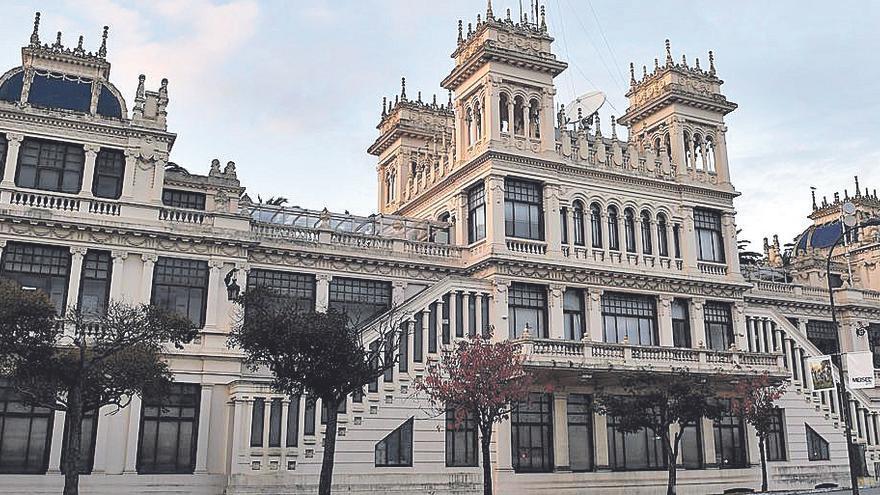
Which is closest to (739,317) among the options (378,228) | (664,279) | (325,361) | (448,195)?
(664,279)

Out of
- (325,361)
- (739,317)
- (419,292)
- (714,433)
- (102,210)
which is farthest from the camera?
(739,317)

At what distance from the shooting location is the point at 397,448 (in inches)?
1373

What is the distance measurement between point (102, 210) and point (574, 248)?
2193cm

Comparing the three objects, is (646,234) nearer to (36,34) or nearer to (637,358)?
(637,358)

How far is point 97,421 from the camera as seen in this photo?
3158 centimetres

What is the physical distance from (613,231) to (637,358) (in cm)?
755

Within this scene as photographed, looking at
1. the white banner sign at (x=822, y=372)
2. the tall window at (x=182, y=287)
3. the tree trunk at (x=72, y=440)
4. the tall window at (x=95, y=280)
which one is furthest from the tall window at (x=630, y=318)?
the tree trunk at (x=72, y=440)

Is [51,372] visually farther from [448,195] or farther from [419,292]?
[448,195]

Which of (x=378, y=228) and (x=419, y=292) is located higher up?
(x=378, y=228)

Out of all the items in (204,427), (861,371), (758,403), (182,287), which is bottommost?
(204,427)

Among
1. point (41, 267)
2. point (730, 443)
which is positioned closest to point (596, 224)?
point (730, 443)

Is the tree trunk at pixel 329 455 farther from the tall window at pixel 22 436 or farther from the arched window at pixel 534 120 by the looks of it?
the arched window at pixel 534 120

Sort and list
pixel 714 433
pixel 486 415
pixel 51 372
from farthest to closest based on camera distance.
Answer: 1. pixel 714 433
2. pixel 486 415
3. pixel 51 372

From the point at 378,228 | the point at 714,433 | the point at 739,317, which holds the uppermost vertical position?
the point at 378,228
